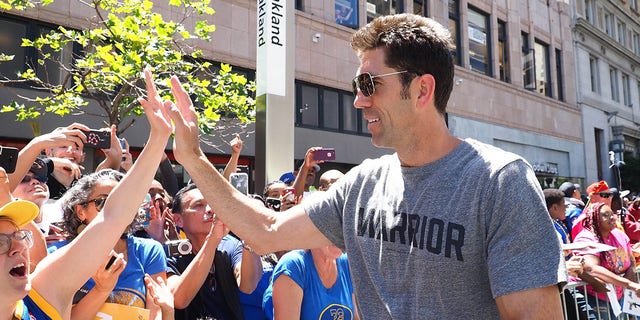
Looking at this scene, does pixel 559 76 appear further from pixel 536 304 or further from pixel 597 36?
pixel 536 304

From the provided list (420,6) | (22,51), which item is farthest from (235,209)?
(420,6)

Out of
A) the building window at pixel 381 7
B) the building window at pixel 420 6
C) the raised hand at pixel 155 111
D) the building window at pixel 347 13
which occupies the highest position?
the building window at pixel 420 6

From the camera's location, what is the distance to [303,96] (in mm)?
15883

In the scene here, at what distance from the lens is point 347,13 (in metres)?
17.5

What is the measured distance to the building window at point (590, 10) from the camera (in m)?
30.8

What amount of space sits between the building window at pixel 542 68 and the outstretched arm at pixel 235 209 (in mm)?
27210

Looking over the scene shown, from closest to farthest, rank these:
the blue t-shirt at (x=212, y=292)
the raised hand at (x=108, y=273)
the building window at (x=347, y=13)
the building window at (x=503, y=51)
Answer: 1. the raised hand at (x=108, y=273)
2. the blue t-shirt at (x=212, y=292)
3. the building window at (x=347, y=13)
4. the building window at (x=503, y=51)

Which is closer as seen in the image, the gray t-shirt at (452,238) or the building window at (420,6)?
the gray t-shirt at (452,238)

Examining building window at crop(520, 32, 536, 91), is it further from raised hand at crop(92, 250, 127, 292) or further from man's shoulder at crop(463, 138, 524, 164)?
raised hand at crop(92, 250, 127, 292)

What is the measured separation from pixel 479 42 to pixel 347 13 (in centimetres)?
867

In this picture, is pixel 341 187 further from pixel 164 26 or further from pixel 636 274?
pixel 164 26

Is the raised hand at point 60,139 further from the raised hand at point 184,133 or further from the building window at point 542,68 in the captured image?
the building window at point 542,68

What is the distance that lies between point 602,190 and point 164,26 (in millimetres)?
6816

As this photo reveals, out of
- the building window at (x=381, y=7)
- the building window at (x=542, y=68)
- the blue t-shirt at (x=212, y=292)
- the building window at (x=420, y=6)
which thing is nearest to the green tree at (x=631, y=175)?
the building window at (x=542, y=68)
